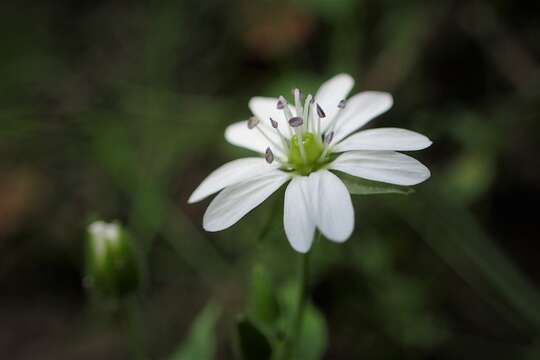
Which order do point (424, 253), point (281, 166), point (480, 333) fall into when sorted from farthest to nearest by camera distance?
point (424, 253)
point (480, 333)
point (281, 166)

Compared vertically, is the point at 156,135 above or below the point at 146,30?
below

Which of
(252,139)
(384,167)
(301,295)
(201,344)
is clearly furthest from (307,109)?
(201,344)

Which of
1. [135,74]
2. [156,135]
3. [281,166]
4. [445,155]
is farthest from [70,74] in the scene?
[281,166]

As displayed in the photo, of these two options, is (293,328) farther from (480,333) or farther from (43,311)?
(43,311)

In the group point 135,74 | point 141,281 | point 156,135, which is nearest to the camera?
point 141,281

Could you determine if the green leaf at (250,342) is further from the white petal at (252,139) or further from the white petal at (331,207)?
the white petal at (252,139)

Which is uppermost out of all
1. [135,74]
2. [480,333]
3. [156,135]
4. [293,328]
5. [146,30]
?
[146,30]

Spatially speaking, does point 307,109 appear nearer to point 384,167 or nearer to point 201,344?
point 384,167
